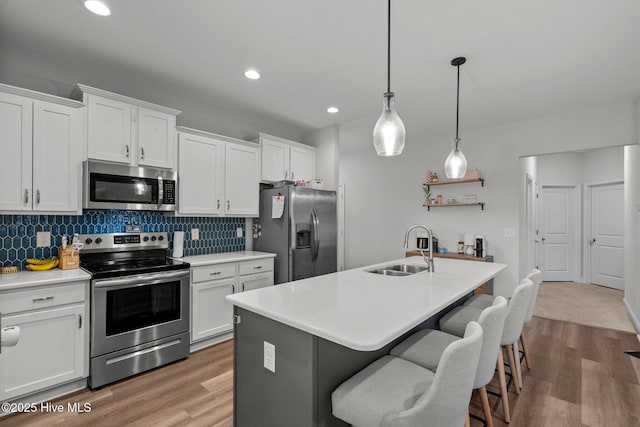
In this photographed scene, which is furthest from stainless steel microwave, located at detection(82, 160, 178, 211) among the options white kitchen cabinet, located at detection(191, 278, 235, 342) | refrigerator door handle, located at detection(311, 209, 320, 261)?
refrigerator door handle, located at detection(311, 209, 320, 261)

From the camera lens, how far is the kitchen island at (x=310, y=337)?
139cm

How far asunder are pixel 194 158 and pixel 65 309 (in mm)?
1703

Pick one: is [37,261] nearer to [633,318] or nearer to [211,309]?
[211,309]

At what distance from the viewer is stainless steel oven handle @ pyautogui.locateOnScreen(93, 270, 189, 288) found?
8.09 ft

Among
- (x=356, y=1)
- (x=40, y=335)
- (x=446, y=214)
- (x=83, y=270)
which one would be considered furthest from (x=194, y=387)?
(x=446, y=214)

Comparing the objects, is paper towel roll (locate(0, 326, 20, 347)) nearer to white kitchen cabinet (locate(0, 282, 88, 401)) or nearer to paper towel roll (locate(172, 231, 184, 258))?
white kitchen cabinet (locate(0, 282, 88, 401))

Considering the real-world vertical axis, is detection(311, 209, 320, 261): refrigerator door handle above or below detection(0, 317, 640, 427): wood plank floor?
above

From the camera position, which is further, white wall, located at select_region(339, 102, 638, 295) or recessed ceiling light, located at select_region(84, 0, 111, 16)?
white wall, located at select_region(339, 102, 638, 295)

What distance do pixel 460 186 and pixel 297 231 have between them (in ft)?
9.01

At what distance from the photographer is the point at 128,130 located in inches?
112

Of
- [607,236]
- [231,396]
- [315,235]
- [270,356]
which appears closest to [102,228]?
[231,396]

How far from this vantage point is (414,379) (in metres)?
1.45

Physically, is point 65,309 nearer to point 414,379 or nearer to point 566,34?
point 414,379

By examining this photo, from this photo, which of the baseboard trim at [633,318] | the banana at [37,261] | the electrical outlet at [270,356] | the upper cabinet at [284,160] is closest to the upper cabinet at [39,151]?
the banana at [37,261]
